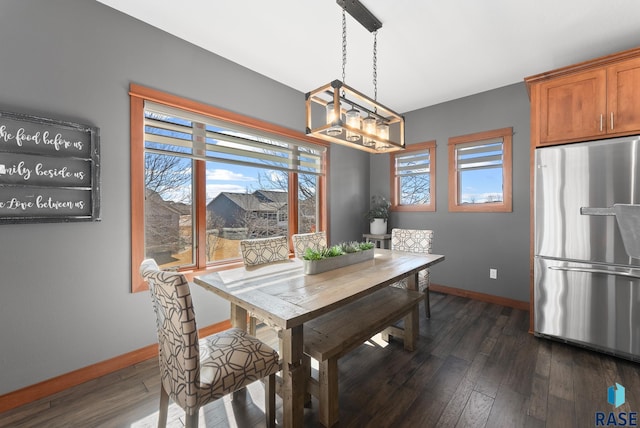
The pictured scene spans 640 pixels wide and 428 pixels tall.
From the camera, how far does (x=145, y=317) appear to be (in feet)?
7.55

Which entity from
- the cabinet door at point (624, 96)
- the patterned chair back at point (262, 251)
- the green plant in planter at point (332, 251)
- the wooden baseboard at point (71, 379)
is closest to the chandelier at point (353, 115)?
the green plant in planter at point (332, 251)

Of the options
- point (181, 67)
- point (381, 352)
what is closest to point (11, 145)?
point (181, 67)

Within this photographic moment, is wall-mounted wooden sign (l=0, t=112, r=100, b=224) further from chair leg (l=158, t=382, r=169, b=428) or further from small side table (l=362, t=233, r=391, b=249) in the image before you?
small side table (l=362, t=233, r=391, b=249)

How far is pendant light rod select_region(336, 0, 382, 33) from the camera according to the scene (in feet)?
6.67

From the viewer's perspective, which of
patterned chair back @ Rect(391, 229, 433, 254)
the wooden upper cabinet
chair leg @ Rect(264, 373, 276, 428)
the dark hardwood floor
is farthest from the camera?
patterned chair back @ Rect(391, 229, 433, 254)

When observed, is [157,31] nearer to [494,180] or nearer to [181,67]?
[181,67]

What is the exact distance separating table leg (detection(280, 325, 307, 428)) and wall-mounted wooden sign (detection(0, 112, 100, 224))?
168cm

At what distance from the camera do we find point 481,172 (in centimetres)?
372

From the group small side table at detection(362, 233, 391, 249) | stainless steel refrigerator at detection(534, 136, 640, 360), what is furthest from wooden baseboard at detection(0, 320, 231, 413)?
stainless steel refrigerator at detection(534, 136, 640, 360)

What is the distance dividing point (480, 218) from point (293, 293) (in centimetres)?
305

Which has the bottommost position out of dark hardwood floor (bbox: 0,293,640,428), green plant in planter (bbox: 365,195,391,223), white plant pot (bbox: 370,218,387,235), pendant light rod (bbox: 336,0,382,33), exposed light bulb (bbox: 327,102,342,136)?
dark hardwood floor (bbox: 0,293,640,428)

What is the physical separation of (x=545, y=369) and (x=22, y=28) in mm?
4280

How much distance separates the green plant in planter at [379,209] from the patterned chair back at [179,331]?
3.34m

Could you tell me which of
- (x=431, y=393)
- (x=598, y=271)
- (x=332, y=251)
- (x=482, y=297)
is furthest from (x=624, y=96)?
(x=431, y=393)
